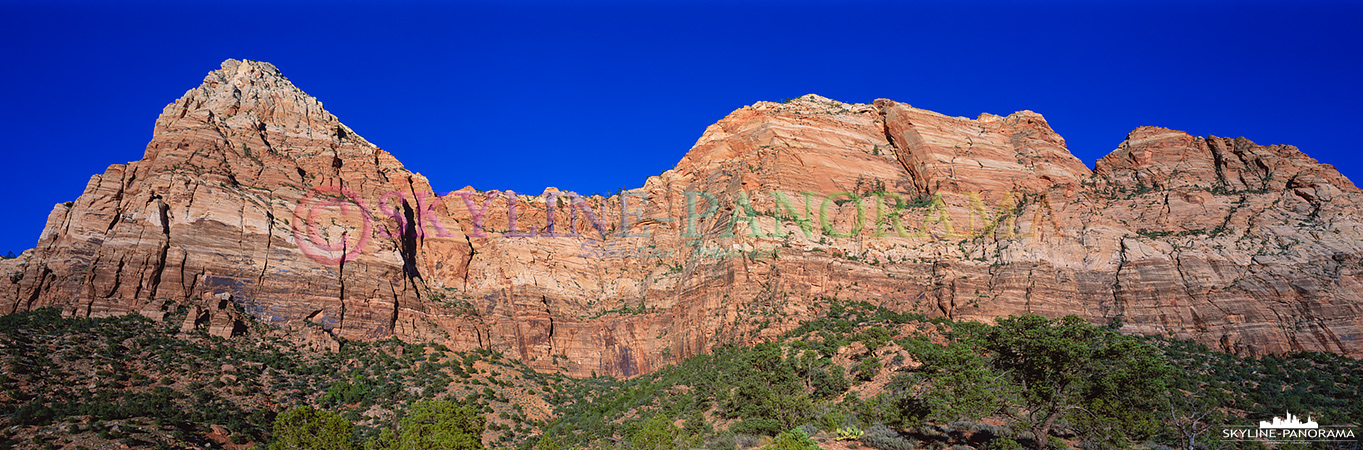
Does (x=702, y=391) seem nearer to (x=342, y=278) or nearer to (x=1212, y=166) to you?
(x=342, y=278)

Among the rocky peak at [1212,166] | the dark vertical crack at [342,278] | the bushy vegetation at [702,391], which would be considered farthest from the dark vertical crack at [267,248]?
the rocky peak at [1212,166]

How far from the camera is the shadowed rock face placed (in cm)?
6316

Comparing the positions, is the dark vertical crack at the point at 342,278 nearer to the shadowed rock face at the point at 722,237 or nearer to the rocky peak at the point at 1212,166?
the shadowed rock face at the point at 722,237

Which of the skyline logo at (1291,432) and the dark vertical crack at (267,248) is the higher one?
the dark vertical crack at (267,248)

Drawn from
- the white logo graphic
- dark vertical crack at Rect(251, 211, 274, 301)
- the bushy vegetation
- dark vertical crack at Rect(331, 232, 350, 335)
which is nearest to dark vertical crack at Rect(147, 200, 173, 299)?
the bushy vegetation

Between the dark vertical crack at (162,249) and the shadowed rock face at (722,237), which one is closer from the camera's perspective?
the dark vertical crack at (162,249)

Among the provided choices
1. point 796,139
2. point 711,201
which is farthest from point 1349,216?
point 711,201

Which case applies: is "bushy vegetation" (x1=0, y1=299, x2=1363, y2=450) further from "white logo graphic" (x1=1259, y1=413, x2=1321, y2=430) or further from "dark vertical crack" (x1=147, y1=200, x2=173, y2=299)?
"dark vertical crack" (x1=147, y1=200, x2=173, y2=299)

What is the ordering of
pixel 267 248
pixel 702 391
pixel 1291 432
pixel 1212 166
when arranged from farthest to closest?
1. pixel 1212 166
2. pixel 267 248
3. pixel 702 391
4. pixel 1291 432

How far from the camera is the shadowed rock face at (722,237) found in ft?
207

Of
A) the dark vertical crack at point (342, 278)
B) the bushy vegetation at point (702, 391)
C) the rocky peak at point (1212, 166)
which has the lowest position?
the bushy vegetation at point (702, 391)

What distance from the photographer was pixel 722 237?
7475cm

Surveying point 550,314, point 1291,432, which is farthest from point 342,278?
point 1291,432

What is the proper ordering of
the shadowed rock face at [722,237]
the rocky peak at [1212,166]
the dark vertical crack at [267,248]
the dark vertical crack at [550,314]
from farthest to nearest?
the dark vertical crack at [550,314] < the rocky peak at [1212,166] < the dark vertical crack at [267,248] < the shadowed rock face at [722,237]
